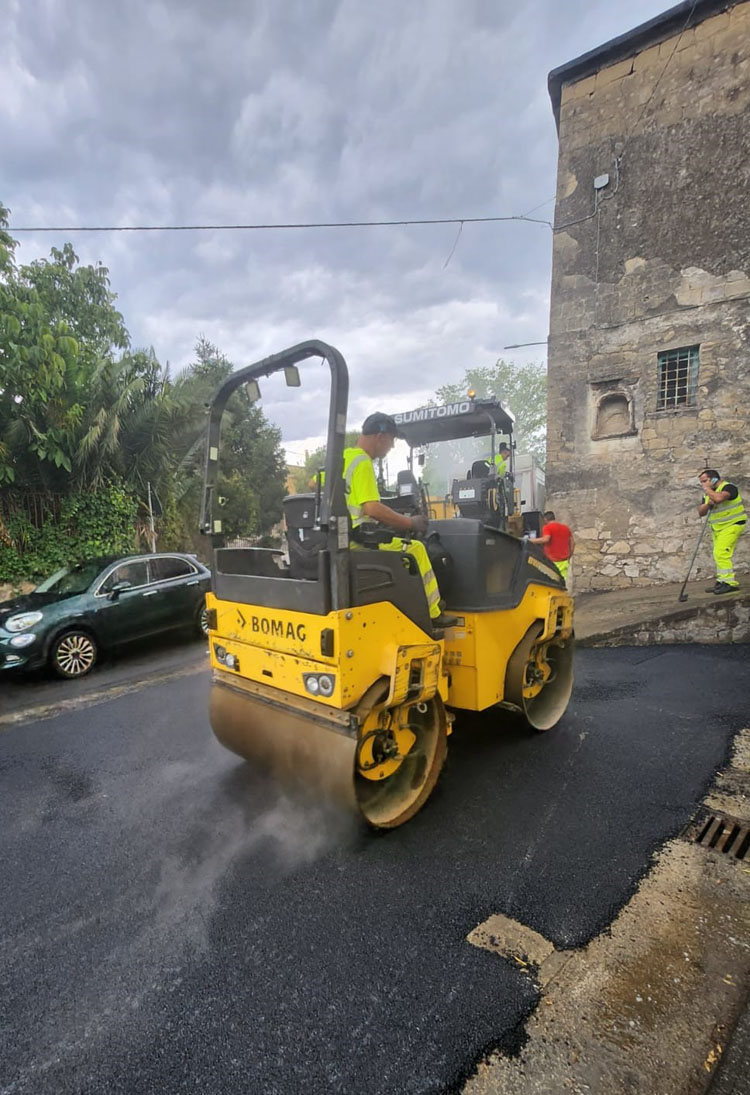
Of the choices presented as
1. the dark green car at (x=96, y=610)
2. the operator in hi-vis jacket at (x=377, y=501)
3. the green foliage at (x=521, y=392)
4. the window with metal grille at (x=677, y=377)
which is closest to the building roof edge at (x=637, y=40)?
the window with metal grille at (x=677, y=377)

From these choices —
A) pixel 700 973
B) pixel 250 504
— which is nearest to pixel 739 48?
pixel 700 973

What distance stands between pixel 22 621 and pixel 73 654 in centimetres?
67

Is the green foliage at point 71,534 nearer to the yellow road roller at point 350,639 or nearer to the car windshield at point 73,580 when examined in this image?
the car windshield at point 73,580

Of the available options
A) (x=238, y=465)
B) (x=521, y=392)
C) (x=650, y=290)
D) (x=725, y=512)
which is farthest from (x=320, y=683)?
(x=521, y=392)

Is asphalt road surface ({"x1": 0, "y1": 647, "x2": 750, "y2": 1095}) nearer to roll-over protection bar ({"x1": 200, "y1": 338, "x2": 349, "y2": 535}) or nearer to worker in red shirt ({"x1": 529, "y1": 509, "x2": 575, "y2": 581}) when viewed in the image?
roll-over protection bar ({"x1": 200, "y1": 338, "x2": 349, "y2": 535})

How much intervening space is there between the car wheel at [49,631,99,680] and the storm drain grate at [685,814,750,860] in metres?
6.31

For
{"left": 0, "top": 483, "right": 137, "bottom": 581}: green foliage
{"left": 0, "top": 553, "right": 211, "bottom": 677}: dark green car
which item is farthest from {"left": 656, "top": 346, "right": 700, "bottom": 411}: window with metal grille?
{"left": 0, "top": 483, "right": 137, "bottom": 581}: green foliage

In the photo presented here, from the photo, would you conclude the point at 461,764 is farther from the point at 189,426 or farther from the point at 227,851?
the point at 189,426

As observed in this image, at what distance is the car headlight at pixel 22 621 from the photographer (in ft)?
19.8

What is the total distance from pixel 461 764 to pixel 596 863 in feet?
3.87

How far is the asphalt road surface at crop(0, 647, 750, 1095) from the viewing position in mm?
1725

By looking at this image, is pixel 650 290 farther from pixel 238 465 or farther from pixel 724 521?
pixel 238 465

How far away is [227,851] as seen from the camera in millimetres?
2764

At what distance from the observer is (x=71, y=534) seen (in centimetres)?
1092
